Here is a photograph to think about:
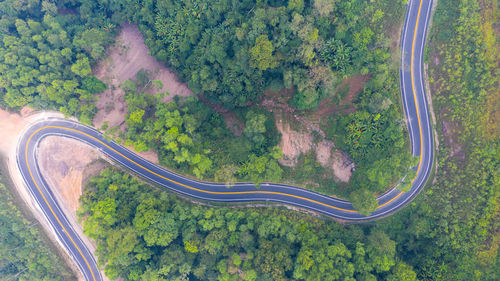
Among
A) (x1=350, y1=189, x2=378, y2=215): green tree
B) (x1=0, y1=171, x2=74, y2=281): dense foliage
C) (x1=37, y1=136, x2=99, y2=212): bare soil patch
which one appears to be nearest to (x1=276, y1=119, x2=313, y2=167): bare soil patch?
(x1=350, y1=189, x2=378, y2=215): green tree

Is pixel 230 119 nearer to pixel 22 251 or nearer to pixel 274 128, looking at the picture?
pixel 274 128

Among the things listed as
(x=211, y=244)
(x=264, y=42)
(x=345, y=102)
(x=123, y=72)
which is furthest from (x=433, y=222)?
(x=123, y=72)

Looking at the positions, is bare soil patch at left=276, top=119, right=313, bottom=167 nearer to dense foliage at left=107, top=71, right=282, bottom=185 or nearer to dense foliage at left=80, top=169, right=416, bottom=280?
Answer: dense foliage at left=107, top=71, right=282, bottom=185

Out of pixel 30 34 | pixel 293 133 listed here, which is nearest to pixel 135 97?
pixel 30 34

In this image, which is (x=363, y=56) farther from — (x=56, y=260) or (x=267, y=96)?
(x=56, y=260)

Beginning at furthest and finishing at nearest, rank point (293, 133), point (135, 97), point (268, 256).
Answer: point (293, 133), point (135, 97), point (268, 256)
